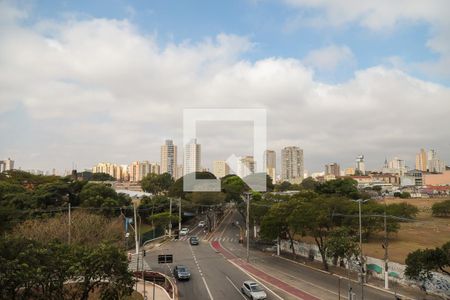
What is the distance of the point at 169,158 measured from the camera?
177250mm

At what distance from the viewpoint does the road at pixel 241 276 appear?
28.3 m

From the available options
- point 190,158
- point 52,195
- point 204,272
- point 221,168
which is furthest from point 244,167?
point 204,272

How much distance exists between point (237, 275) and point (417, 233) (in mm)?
41005

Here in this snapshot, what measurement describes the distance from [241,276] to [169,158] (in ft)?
477

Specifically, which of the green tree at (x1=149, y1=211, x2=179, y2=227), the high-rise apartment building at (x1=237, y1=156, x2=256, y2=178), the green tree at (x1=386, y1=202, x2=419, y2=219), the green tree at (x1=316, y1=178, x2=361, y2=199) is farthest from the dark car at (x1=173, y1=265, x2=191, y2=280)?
the high-rise apartment building at (x1=237, y1=156, x2=256, y2=178)

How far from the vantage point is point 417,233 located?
206 feet

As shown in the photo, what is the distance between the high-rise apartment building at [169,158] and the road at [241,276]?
122 m

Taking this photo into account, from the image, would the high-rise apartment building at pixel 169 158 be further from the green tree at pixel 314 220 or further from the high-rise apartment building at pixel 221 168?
the green tree at pixel 314 220

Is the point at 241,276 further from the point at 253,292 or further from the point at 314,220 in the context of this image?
the point at 314,220

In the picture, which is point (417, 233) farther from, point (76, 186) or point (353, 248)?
point (76, 186)

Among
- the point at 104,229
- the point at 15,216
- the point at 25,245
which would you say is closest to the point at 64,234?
the point at 104,229

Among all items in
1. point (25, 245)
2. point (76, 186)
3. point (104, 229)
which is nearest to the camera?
point (25, 245)

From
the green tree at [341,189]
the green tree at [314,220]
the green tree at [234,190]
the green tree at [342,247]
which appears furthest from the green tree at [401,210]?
the green tree at [234,190]

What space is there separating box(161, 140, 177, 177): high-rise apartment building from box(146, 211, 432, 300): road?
400 ft
